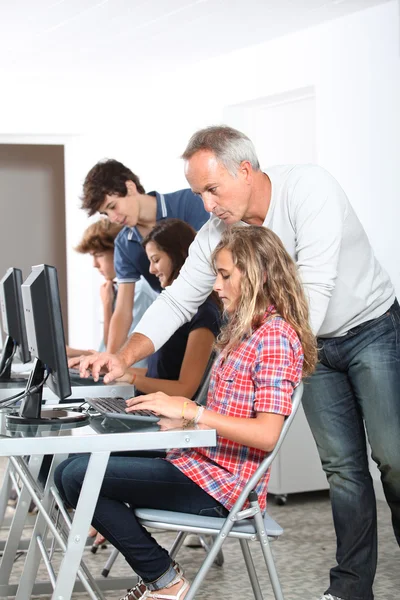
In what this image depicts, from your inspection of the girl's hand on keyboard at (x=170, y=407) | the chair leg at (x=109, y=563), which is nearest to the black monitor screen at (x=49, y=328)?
the girl's hand on keyboard at (x=170, y=407)

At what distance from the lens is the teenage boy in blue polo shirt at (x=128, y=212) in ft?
12.5

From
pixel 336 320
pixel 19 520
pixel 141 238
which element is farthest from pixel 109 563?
pixel 141 238

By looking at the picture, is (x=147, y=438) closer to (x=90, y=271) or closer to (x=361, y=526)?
(x=361, y=526)

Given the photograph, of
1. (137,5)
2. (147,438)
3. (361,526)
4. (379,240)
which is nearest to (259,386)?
(147,438)

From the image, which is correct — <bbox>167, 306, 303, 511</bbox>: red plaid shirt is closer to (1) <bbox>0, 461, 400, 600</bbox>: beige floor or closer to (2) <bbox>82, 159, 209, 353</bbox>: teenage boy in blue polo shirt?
(1) <bbox>0, 461, 400, 600</bbox>: beige floor

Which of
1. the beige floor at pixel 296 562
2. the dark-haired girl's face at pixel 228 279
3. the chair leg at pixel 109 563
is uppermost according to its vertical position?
the dark-haired girl's face at pixel 228 279

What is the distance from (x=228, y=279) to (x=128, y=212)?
5.14ft

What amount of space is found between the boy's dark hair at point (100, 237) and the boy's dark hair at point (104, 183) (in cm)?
59

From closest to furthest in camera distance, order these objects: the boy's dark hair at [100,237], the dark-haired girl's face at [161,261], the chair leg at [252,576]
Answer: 1. the chair leg at [252,576]
2. the dark-haired girl's face at [161,261]
3. the boy's dark hair at [100,237]

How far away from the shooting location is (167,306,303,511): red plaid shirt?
2.17m

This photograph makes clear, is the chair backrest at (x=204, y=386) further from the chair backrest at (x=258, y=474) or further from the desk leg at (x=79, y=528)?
the desk leg at (x=79, y=528)

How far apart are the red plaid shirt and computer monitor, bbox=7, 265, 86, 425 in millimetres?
324

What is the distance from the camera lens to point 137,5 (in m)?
4.38

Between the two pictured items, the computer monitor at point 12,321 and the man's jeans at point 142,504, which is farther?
the computer monitor at point 12,321
